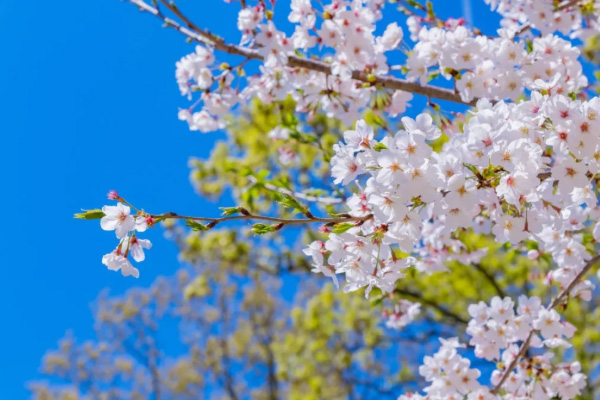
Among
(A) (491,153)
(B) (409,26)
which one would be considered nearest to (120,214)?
(A) (491,153)

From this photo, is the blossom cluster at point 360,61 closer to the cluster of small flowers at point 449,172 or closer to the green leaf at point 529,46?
the green leaf at point 529,46

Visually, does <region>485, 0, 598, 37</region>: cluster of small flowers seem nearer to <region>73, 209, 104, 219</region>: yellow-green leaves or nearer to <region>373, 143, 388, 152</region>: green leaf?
<region>373, 143, 388, 152</region>: green leaf

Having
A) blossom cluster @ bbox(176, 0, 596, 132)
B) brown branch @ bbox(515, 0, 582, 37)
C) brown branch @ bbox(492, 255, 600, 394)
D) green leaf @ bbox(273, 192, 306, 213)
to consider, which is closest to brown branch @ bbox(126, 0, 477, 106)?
blossom cluster @ bbox(176, 0, 596, 132)

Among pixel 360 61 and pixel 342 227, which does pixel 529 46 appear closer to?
pixel 360 61

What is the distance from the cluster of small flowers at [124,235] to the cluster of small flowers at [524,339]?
5.54 ft

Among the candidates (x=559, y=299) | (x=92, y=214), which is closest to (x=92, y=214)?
(x=92, y=214)

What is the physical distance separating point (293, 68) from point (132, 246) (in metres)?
1.58

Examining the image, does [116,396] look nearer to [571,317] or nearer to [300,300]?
[300,300]

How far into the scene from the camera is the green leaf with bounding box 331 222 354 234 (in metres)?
1.50

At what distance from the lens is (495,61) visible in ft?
8.28

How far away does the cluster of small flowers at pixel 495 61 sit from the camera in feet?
8.08

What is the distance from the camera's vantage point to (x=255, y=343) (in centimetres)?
1299

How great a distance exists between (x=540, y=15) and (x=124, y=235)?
243 centimetres

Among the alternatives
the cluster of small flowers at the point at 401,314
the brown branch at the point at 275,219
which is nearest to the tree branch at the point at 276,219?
the brown branch at the point at 275,219
